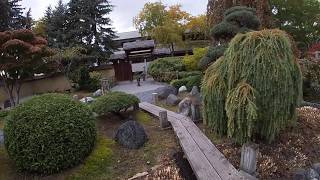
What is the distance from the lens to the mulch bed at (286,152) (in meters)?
6.66

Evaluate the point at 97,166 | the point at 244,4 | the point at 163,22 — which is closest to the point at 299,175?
the point at 97,166

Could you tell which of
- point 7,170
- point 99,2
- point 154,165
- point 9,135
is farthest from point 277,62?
point 99,2

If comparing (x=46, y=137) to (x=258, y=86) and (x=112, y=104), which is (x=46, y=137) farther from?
(x=258, y=86)

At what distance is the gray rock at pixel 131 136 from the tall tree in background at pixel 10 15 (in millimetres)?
18006

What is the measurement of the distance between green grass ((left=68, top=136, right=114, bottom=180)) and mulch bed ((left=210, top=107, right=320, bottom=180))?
242cm

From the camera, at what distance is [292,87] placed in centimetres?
676

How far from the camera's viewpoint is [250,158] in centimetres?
607

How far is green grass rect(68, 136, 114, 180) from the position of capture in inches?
260

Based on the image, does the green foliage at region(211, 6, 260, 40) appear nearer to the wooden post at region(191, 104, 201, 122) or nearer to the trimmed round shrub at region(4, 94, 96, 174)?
the wooden post at region(191, 104, 201, 122)

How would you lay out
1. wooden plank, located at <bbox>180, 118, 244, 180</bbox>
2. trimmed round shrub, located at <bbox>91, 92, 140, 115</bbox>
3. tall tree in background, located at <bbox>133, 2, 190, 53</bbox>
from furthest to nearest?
tall tree in background, located at <bbox>133, 2, 190, 53</bbox>
trimmed round shrub, located at <bbox>91, 92, 140, 115</bbox>
wooden plank, located at <bbox>180, 118, 244, 180</bbox>

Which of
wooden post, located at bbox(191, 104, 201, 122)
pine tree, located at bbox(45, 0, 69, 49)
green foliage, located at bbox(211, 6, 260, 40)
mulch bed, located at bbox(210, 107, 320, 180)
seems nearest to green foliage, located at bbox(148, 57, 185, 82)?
pine tree, located at bbox(45, 0, 69, 49)

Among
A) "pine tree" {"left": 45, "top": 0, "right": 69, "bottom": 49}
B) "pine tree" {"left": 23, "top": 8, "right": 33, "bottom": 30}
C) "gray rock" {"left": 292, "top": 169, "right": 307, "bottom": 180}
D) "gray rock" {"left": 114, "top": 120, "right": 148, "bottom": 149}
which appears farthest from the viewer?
"pine tree" {"left": 23, "top": 8, "right": 33, "bottom": 30}

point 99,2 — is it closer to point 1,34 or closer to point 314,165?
point 1,34

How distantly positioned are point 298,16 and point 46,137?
21617mm
